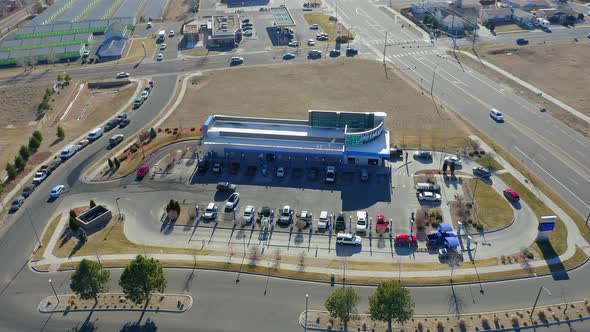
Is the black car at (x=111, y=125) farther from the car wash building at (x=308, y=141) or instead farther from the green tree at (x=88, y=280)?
the green tree at (x=88, y=280)

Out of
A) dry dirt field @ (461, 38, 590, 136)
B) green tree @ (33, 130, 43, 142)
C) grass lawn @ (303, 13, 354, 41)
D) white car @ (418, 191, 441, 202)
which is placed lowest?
dry dirt field @ (461, 38, 590, 136)

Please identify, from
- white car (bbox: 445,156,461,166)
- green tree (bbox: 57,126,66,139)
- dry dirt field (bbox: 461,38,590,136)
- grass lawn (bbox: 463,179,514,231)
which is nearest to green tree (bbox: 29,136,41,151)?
green tree (bbox: 57,126,66,139)

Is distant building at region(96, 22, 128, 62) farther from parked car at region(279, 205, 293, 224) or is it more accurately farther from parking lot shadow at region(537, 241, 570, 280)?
parking lot shadow at region(537, 241, 570, 280)

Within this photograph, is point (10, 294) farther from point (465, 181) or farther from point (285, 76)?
point (285, 76)

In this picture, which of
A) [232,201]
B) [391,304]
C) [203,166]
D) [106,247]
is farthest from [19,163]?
[391,304]

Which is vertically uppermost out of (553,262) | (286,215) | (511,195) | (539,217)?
(511,195)

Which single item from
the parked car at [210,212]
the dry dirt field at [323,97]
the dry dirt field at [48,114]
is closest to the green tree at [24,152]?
the dry dirt field at [48,114]

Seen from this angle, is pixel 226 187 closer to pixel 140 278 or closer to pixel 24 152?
pixel 140 278
